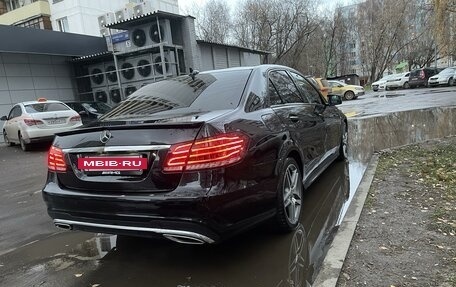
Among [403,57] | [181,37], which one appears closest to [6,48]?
[181,37]

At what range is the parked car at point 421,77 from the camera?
105ft

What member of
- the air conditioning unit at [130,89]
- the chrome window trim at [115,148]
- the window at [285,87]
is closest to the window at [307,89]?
the window at [285,87]

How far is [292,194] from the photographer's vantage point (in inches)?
148

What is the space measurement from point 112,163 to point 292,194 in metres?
1.72

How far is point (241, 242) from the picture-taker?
11.9ft

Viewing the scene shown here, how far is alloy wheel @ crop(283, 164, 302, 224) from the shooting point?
142 inches

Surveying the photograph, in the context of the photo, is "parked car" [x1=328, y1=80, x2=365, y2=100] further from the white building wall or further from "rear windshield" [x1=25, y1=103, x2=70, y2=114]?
"rear windshield" [x1=25, y1=103, x2=70, y2=114]

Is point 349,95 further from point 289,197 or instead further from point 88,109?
point 289,197

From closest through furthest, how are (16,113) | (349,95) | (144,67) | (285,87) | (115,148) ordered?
(115,148) < (285,87) < (16,113) < (144,67) < (349,95)

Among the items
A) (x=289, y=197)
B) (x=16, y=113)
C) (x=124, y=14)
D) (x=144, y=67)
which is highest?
(x=124, y=14)

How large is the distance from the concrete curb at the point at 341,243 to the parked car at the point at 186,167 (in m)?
0.46

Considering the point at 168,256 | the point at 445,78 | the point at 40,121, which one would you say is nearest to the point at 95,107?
the point at 40,121

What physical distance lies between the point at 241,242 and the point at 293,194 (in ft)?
2.22

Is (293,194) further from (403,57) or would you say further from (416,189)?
(403,57)
